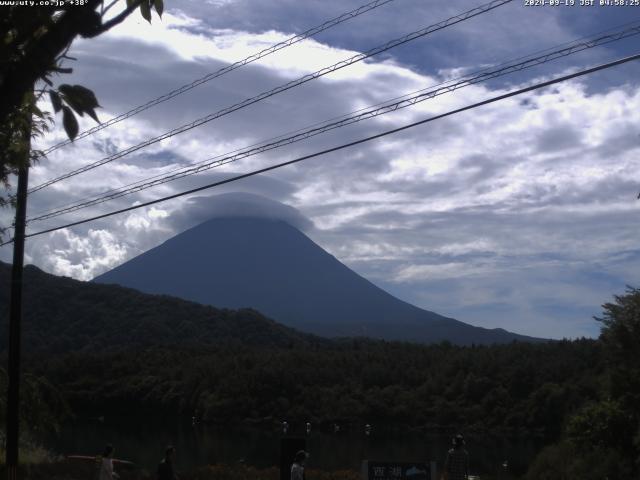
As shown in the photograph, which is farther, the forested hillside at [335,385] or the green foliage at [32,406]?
the forested hillside at [335,385]

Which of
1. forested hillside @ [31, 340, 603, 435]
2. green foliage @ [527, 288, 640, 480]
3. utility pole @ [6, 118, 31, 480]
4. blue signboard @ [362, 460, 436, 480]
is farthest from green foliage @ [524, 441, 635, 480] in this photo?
forested hillside @ [31, 340, 603, 435]

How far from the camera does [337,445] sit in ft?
189

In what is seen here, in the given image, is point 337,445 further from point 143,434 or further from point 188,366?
point 188,366

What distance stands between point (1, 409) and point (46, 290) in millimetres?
107893

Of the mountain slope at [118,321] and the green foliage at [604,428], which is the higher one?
the mountain slope at [118,321]

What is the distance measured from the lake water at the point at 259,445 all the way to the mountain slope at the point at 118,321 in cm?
4149

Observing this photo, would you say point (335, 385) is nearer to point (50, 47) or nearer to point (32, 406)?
point (32, 406)

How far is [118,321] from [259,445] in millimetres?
71429

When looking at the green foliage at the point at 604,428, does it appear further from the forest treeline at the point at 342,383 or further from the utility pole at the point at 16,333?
the forest treeline at the point at 342,383

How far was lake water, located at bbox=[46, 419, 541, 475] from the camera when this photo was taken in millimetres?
41606

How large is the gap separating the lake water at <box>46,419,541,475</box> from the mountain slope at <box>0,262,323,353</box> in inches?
1633

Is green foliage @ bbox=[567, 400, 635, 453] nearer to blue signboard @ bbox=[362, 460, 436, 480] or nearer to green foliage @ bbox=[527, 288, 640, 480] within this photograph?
green foliage @ bbox=[527, 288, 640, 480]

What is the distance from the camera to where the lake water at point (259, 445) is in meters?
41.6

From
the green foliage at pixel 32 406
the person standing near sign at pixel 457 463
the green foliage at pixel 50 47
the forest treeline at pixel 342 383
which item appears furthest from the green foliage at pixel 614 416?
the forest treeline at pixel 342 383
